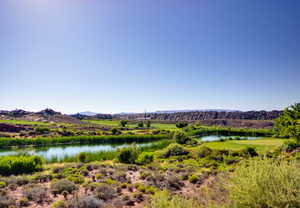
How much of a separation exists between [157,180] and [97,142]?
31141mm

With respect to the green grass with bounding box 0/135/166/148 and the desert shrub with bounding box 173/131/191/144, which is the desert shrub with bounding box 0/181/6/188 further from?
the desert shrub with bounding box 173/131/191/144

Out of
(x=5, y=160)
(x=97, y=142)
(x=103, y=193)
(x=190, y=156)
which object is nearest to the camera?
(x=103, y=193)

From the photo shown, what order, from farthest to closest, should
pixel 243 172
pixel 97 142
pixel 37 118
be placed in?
1. pixel 37 118
2. pixel 97 142
3. pixel 243 172

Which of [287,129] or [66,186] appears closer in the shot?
[66,186]

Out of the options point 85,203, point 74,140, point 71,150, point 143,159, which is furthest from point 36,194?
point 74,140

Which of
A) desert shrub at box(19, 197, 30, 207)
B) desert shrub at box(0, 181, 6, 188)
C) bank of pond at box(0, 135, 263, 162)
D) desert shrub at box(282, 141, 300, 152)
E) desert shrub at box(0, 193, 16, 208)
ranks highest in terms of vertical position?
desert shrub at box(0, 193, 16, 208)

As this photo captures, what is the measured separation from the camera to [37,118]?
298ft

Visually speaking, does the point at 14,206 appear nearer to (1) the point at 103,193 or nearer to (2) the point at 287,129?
(1) the point at 103,193

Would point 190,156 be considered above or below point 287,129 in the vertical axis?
below

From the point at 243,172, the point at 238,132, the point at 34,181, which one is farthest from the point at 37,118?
the point at 243,172

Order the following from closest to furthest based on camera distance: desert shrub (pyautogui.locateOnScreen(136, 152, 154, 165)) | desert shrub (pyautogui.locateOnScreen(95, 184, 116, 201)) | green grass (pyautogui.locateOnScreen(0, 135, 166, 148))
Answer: desert shrub (pyautogui.locateOnScreen(95, 184, 116, 201)) → desert shrub (pyautogui.locateOnScreen(136, 152, 154, 165)) → green grass (pyautogui.locateOnScreen(0, 135, 166, 148))

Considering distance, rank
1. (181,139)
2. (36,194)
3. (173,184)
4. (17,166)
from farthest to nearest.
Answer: (181,139) < (17,166) < (173,184) < (36,194)

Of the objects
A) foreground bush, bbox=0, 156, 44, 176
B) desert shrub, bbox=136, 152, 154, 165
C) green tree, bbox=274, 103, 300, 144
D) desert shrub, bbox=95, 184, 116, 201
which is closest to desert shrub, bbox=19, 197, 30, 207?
desert shrub, bbox=95, 184, 116, 201

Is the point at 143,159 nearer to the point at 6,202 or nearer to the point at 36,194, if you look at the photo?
the point at 36,194
